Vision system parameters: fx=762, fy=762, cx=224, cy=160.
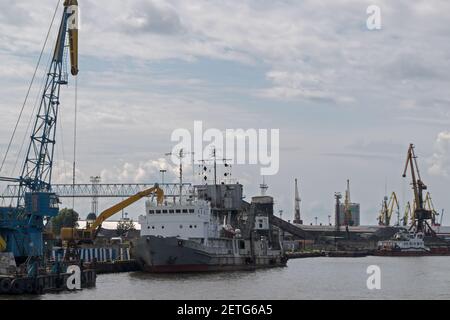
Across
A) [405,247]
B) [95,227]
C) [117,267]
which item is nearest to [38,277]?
[117,267]

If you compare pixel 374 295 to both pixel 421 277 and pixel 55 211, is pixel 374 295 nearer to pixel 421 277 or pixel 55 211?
pixel 421 277

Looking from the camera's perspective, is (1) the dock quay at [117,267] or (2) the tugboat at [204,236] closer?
(2) the tugboat at [204,236]

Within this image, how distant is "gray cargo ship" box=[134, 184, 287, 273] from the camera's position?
76000 mm

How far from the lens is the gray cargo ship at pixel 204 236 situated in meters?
76.0

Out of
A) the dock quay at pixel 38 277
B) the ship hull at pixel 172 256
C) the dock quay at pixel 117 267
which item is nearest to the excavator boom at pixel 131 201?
the dock quay at pixel 117 267

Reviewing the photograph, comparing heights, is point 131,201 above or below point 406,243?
above

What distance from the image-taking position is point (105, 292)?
2238 inches

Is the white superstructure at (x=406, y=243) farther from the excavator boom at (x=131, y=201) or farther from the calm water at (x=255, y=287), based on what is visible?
the calm water at (x=255, y=287)

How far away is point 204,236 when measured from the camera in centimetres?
8094

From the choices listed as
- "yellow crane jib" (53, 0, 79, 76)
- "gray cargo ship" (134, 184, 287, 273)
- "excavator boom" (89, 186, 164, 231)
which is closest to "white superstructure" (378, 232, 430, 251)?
"gray cargo ship" (134, 184, 287, 273)

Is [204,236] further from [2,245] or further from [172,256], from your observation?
[2,245]
